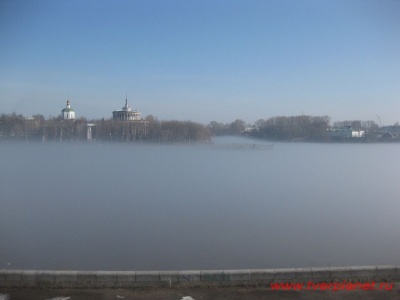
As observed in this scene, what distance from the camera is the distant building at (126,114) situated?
48956 mm

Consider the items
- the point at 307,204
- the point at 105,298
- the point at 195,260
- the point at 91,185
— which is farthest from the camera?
the point at 91,185

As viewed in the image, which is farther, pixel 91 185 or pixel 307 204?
pixel 91 185

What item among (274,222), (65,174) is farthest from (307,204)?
(65,174)

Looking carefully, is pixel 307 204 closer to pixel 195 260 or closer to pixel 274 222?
pixel 274 222

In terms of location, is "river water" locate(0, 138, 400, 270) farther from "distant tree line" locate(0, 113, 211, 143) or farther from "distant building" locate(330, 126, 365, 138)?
"distant building" locate(330, 126, 365, 138)

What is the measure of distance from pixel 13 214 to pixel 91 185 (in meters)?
4.08

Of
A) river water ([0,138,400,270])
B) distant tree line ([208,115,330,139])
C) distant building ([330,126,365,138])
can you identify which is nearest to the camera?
river water ([0,138,400,270])

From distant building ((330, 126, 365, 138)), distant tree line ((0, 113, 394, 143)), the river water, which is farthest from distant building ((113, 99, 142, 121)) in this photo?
the river water

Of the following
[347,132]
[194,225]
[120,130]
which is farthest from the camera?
[120,130]

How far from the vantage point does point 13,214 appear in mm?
6848

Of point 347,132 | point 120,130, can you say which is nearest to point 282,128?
point 347,132

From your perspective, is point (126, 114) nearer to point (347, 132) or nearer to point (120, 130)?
point (120, 130)

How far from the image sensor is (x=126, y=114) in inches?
1938

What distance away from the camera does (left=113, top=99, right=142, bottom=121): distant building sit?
48956 mm
